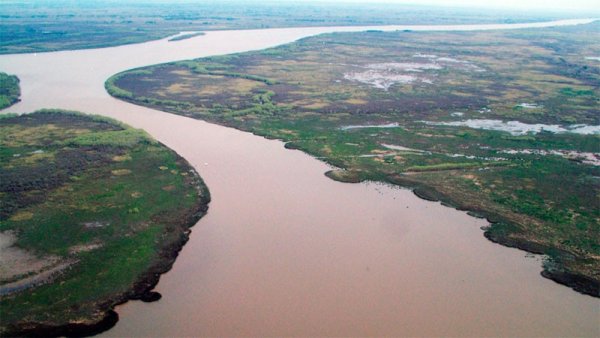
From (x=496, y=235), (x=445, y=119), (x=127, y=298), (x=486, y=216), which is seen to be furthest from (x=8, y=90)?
(x=496, y=235)

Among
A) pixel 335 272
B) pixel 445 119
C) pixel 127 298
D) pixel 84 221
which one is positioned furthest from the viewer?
pixel 445 119

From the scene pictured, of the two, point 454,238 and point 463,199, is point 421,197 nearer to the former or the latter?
point 463,199

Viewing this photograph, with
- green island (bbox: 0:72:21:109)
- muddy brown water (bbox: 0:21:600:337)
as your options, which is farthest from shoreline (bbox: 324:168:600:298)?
green island (bbox: 0:72:21:109)

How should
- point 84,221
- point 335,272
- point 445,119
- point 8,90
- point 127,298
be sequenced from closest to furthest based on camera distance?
1. point 127,298
2. point 335,272
3. point 84,221
4. point 445,119
5. point 8,90

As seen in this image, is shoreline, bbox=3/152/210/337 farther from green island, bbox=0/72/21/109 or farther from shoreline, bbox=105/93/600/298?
green island, bbox=0/72/21/109

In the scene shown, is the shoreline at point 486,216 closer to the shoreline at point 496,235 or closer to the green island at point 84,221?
the shoreline at point 496,235

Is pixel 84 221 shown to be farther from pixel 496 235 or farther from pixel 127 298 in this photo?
pixel 496 235

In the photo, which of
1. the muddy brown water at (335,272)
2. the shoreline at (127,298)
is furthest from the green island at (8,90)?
the shoreline at (127,298)
